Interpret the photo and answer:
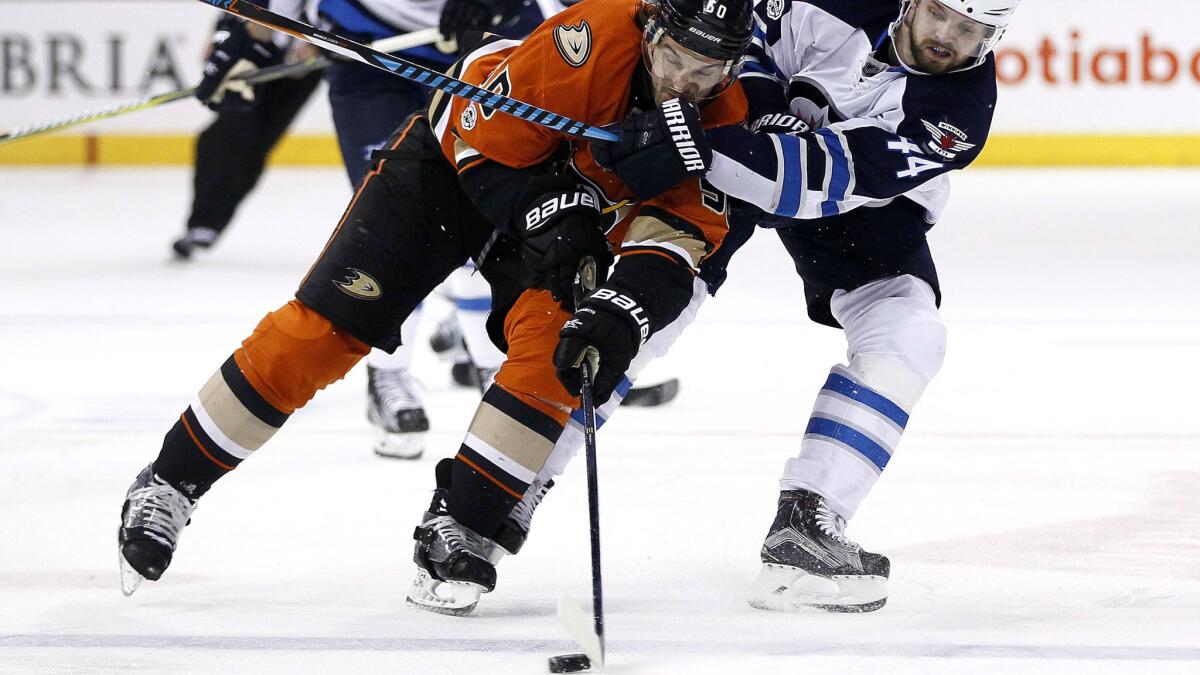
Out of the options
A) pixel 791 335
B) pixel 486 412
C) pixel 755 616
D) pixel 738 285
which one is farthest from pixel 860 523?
pixel 738 285

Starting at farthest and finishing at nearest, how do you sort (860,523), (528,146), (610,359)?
(860,523), (528,146), (610,359)

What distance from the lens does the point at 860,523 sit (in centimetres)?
263

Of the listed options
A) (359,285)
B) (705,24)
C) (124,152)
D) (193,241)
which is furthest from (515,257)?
(124,152)

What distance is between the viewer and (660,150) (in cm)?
203

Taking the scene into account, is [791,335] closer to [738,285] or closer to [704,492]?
[738,285]

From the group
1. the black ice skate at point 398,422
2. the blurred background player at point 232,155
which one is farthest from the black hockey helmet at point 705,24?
the blurred background player at point 232,155

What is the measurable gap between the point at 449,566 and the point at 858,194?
70cm

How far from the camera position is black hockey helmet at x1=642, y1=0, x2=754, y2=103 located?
6.77ft

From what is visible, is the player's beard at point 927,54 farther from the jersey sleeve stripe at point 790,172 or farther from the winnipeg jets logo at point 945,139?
the jersey sleeve stripe at point 790,172

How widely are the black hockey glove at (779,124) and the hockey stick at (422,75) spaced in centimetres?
31

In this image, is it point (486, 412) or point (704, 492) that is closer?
point (486, 412)

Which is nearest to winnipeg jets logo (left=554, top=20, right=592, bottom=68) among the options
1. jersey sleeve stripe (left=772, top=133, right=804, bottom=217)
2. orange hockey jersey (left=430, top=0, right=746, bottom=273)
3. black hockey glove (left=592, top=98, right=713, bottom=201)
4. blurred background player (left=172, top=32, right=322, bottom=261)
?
orange hockey jersey (left=430, top=0, right=746, bottom=273)

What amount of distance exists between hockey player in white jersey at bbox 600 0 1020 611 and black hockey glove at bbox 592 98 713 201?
16mm

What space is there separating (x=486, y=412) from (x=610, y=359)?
0.20 m
